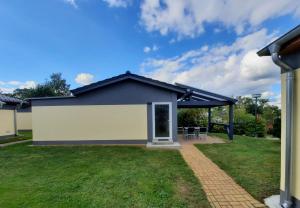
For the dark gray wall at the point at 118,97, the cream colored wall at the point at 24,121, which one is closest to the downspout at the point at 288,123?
the dark gray wall at the point at 118,97

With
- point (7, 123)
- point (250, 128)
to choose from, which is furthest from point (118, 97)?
point (250, 128)

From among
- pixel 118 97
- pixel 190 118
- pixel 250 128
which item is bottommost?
pixel 250 128

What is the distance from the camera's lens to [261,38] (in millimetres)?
12648

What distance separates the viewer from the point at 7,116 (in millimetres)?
14969

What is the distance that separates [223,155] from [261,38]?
8.74 m

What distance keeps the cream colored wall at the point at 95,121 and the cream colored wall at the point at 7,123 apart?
532 centimetres

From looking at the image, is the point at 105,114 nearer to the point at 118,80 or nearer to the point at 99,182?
the point at 118,80

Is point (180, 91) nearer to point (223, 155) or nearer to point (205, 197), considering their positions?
point (223, 155)

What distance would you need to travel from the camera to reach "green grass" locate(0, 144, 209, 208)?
4.06 meters

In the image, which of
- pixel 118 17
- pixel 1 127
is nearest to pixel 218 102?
pixel 118 17

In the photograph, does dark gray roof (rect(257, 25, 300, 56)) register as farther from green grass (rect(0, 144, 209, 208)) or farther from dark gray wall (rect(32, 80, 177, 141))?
dark gray wall (rect(32, 80, 177, 141))

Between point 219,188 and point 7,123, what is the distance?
16306 millimetres

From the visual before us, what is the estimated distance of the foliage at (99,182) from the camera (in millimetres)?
4055

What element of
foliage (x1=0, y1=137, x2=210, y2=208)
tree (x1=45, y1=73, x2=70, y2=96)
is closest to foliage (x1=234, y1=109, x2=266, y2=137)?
foliage (x1=0, y1=137, x2=210, y2=208)
